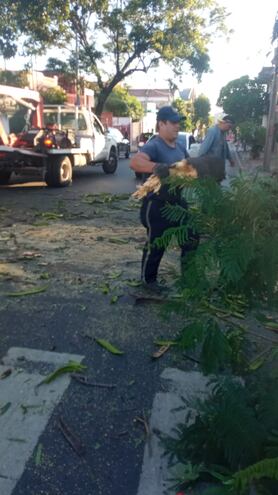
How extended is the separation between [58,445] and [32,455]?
0.51 ft

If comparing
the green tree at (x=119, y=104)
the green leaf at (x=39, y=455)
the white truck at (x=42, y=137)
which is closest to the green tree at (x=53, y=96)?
the white truck at (x=42, y=137)

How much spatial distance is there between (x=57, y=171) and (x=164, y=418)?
11.0 meters

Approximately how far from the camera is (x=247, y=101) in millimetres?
44188

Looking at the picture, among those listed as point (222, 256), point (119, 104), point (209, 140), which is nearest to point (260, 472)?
point (222, 256)

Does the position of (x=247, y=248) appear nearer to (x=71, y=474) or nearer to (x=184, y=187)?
(x=184, y=187)

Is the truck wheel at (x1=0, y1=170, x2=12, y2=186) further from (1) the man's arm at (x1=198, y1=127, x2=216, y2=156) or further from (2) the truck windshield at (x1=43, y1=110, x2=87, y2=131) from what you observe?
(1) the man's arm at (x1=198, y1=127, x2=216, y2=156)

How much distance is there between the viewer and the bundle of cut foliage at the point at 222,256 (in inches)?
74.9

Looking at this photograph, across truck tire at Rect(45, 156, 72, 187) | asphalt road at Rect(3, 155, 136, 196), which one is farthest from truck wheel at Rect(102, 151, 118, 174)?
truck tire at Rect(45, 156, 72, 187)

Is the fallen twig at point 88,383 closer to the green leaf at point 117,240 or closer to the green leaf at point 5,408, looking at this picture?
the green leaf at point 5,408

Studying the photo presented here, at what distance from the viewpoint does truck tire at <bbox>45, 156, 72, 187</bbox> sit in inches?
516

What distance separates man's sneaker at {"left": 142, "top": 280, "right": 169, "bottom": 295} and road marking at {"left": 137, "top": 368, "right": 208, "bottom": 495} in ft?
4.89

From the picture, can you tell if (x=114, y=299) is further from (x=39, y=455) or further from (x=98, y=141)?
(x=98, y=141)

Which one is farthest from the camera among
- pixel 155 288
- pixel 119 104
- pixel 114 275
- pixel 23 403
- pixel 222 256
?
pixel 119 104

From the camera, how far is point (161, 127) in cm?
464
